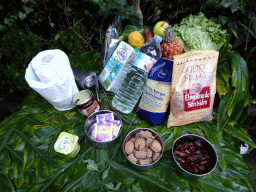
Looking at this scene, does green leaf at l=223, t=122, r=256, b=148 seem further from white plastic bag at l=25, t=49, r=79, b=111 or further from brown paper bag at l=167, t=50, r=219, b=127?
white plastic bag at l=25, t=49, r=79, b=111

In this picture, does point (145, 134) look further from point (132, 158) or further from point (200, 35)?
point (200, 35)

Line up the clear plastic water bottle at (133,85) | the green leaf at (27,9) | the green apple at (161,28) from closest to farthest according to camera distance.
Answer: the clear plastic water bottle at (133,85), the green apple at (161,28), the green leaf at (27,9)

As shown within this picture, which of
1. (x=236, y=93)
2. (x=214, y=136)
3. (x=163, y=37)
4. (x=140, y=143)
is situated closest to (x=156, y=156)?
(x=140, y=143)

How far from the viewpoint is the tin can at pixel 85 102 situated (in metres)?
1.09

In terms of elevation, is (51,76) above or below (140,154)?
above

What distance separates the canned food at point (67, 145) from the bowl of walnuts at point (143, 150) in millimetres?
297

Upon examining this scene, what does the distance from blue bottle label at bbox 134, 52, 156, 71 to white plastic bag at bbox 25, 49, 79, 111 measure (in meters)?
0.46

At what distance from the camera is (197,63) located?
3.30 feet

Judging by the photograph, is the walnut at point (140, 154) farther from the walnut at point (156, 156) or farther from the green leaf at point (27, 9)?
the green leaf at point (27, 9)

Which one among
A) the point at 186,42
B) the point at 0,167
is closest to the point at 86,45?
the point at 186,42

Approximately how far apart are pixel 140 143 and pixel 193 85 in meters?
0.47

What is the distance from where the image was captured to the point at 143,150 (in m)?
0.99

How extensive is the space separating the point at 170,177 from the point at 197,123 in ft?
1.40

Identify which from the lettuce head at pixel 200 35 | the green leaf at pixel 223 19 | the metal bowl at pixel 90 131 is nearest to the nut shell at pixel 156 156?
the metal bowl at pixel 90 131
